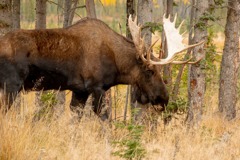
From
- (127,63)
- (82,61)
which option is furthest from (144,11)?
(82,61)

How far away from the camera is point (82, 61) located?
8.64 metres

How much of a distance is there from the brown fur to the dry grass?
0.48 m

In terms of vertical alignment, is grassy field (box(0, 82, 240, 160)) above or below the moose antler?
below

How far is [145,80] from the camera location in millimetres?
9258

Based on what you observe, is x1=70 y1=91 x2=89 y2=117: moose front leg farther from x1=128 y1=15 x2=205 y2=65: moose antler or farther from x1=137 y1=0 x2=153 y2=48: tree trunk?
x1=137 y1=0 x2=153 y2=48: tree trunk

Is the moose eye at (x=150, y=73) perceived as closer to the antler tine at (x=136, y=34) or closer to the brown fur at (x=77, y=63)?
the brown fur at (x=77, y=63)

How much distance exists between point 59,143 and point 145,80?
2.89 meters

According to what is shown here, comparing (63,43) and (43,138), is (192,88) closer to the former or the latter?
(63,43)

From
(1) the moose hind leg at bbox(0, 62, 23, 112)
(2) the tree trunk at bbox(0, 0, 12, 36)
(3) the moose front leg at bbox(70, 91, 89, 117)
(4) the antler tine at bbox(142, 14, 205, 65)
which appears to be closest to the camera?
(1) the moose hind leg at bbox(0, 62, 23, 112)

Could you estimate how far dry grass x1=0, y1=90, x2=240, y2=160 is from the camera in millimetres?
5934

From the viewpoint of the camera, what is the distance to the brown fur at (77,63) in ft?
25.6

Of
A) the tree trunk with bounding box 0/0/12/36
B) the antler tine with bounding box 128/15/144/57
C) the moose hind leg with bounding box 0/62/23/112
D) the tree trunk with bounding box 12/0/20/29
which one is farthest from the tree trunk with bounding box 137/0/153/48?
the moose hind leg with bounding box 0/62/23/112

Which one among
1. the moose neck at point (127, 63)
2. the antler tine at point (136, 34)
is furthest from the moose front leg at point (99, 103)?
the antler tine at point (136, 34)

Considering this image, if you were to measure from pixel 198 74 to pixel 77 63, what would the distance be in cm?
200
